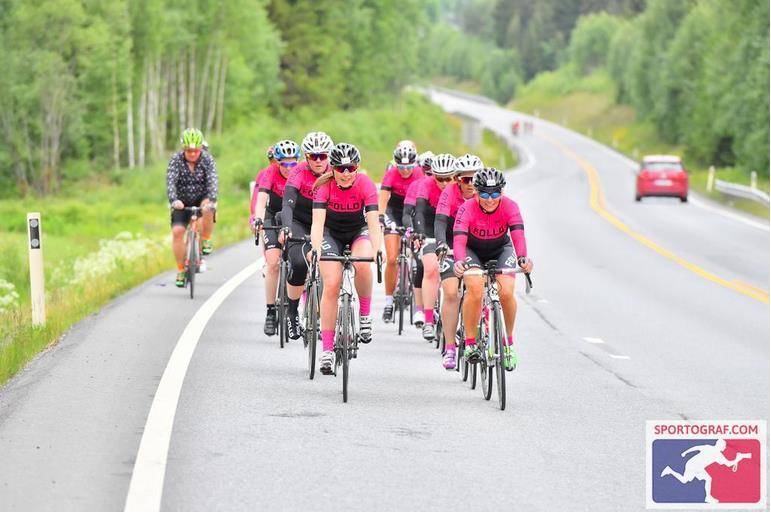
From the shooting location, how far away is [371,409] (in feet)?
30.9

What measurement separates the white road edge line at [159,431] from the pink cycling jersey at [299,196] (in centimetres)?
147

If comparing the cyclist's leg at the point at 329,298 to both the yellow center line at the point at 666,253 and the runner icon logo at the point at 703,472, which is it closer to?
the runner icon logo at the point at 703,472

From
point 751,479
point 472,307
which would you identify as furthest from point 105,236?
point 751,479

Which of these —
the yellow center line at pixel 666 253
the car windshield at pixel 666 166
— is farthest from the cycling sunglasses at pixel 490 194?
the car windshield at pixel 666 166

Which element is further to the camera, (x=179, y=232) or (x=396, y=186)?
(x=179, y=232)

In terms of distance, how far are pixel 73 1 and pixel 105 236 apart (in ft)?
84.6

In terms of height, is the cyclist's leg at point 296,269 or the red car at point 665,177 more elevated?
the cyclist's leg at point 296,269

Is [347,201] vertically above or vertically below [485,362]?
above

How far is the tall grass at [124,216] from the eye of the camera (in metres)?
15.8

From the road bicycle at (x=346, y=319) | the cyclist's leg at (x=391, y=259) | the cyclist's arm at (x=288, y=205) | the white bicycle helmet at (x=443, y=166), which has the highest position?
the white bicycle helmet at (x=443, y=166)

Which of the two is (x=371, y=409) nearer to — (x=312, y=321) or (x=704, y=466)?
(x=312, y=321)

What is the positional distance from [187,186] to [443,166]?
463cm

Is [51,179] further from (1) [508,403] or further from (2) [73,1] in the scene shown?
(1) [508,403]

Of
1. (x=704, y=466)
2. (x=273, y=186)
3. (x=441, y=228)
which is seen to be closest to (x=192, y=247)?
(x=273, y=186)
